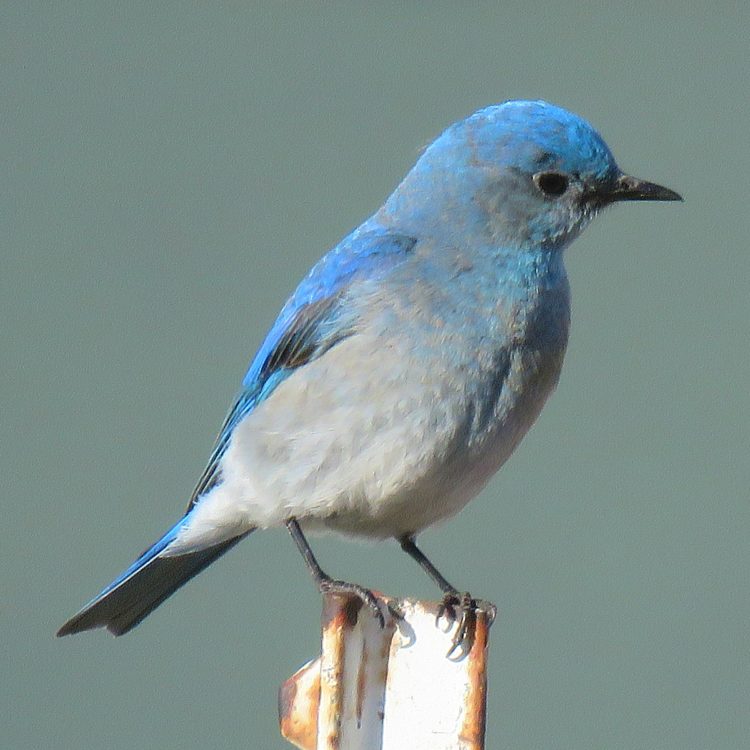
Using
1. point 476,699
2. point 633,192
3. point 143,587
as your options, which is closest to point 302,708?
point 476,699

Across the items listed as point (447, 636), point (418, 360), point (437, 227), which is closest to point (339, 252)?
point (437, 227)

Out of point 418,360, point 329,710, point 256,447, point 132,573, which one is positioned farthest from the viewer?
point 132,573

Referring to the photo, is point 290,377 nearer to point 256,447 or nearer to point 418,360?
point 256,447

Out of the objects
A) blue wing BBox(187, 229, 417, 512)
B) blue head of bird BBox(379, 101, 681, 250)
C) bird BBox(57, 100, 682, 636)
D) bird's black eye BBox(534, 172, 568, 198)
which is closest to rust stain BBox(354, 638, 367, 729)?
bird BBox(57, 100, 682, 636)

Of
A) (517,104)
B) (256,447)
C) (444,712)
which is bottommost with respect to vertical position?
(444,712)

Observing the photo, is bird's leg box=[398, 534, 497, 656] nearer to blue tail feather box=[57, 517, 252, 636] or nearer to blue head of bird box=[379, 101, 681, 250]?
blue tail feather box=[57, 517, 252, 636]

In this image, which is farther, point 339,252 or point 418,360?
point 339,252

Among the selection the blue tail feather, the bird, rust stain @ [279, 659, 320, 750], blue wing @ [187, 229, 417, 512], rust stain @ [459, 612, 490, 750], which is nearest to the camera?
rust stain @ [459, 612, 490, 750]
